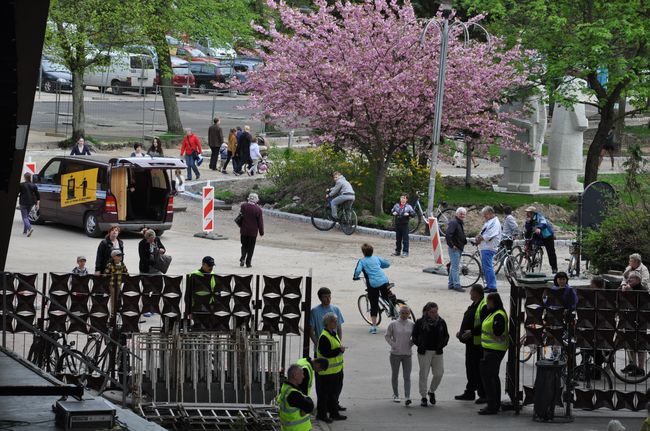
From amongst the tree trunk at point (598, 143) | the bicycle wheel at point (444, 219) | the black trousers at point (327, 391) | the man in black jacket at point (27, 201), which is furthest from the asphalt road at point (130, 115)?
the black trousers at point (327, 391)

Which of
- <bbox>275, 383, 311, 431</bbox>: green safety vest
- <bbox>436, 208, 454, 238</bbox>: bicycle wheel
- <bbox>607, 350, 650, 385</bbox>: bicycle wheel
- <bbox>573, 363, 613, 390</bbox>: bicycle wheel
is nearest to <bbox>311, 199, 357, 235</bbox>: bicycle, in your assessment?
<bbox>436, 208, 454, 238</bbox>: bicycle wheel

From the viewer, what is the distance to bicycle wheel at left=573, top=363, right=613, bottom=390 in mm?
17438

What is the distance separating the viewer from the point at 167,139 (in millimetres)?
46000

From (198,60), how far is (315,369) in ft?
161

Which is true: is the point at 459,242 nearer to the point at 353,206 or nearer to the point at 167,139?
the point at 353,206

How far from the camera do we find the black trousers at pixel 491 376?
16688mm

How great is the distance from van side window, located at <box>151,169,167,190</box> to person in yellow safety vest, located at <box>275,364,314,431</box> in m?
15.1

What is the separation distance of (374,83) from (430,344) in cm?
1614

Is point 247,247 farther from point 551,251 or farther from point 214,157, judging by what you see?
point 214,157

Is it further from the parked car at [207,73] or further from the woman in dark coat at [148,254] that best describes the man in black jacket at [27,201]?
the parked car at [207,73]

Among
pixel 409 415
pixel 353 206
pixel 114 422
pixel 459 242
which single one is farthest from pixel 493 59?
pixel 114 422

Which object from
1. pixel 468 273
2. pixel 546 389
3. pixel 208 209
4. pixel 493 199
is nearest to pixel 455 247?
pixel 468 273

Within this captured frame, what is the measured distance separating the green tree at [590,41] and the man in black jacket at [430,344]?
17.9 m

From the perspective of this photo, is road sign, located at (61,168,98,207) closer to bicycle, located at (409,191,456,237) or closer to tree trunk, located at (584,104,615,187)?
bicycle, located at (409,191,456,237)
